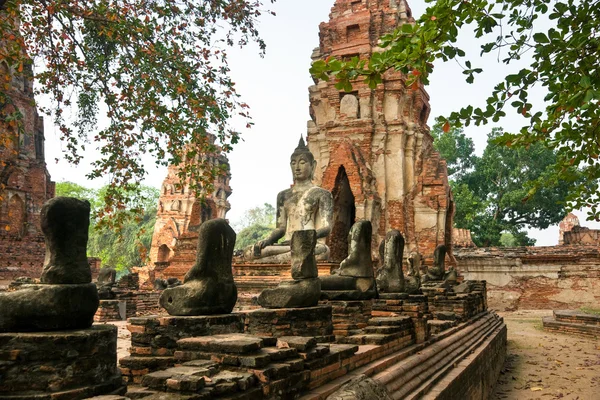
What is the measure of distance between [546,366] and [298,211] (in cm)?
523

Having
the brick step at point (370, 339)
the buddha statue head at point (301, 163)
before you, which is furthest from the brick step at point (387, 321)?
the buddha statue head at point (301, 163)

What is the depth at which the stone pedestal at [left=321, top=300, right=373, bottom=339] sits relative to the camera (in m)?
5.31

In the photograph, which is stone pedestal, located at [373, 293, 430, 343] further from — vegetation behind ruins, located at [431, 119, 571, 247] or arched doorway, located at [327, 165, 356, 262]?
vegetation behind ruins, located at [431, 119, 571, 247]

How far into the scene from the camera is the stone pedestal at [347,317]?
531 cm

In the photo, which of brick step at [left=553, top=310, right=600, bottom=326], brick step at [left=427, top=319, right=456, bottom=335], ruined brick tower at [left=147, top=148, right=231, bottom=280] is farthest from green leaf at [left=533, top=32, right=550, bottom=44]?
ruined brick tower at [left=147, top=148, right=231, bottom=280]

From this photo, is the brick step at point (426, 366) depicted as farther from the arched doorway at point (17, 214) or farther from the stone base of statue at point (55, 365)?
the arched doorway at point (17, 214)

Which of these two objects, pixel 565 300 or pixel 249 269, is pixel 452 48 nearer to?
pixel 249 269

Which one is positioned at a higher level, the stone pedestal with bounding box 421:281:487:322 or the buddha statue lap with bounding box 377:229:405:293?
the buddha statue lap with bounding box 377:229:405:293

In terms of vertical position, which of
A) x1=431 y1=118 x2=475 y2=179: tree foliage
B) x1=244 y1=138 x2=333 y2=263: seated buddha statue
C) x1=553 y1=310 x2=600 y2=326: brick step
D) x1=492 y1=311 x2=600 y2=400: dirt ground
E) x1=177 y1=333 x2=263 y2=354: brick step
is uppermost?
x1=431 y1=118 x2=475 y2=179: tree foliage

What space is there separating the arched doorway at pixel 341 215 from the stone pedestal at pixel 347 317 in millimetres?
9785

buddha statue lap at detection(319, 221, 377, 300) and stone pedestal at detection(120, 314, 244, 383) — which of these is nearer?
stone pedestal at detection(120, 314, 244, 383)

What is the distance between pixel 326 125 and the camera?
51.4 ft

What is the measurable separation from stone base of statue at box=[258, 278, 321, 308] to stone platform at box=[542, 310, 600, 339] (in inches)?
405

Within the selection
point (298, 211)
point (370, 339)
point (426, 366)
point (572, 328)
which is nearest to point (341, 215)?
point (298, 211)
